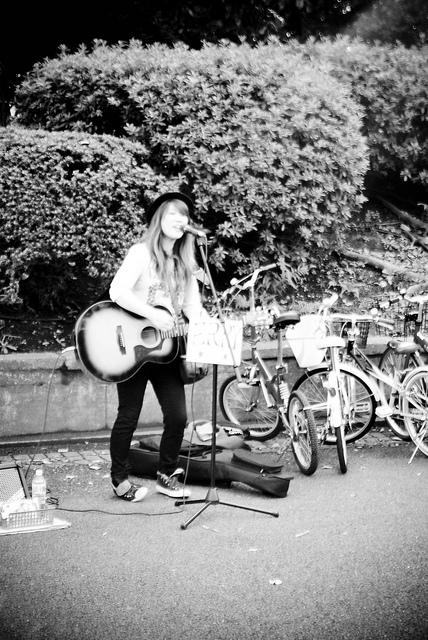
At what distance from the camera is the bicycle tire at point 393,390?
21.0 ft

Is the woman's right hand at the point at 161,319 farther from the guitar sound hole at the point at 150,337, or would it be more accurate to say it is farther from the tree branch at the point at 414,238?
the tree branch at the point at 414,238

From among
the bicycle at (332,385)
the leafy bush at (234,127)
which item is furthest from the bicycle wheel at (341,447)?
the leafy bush at (234,127)

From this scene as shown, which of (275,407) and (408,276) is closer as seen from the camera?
(275,407)

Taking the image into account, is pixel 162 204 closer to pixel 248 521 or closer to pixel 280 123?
pixel 248 521

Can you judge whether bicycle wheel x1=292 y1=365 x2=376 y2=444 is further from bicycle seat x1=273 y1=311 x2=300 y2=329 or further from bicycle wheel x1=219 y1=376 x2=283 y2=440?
bicycle wheel x1=219 y1=376 x2=283 y2=440

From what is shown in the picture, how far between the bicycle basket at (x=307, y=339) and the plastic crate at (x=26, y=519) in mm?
2642

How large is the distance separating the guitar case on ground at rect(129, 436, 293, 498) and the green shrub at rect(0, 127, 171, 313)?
2107mm

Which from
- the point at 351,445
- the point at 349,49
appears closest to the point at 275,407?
the point at 351,445

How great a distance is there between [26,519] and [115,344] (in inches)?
49.8

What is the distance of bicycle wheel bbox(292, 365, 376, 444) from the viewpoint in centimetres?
618

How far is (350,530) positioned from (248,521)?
2.16 feet

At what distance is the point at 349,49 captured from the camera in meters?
9.97

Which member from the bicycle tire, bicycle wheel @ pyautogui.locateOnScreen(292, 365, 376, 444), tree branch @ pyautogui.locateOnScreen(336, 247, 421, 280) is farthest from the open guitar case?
tree branch @ pyautogui.locateOnScreen(336, 247, 421, 280)

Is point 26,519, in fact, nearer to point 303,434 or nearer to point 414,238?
point 303,434
